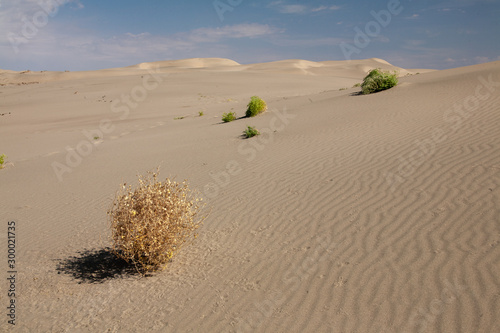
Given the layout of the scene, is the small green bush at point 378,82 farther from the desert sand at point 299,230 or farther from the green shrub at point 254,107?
the green shrub at point 254,107

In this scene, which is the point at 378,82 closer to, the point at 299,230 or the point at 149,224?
the point at 299,230

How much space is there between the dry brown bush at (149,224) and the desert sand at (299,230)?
0.82 feet

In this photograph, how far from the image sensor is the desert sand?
334cm

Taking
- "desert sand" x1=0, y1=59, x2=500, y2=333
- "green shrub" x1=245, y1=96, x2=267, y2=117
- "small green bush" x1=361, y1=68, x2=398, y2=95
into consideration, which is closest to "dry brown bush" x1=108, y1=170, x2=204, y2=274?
"desert sand" x1=0, y1=59, x2=500, y2=333

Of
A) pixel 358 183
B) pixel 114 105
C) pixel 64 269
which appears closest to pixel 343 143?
pixel 358 183

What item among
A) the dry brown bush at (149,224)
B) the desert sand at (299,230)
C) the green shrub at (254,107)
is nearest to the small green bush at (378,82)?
the desert sand at (299,230)

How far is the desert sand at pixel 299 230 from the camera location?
3344 mm

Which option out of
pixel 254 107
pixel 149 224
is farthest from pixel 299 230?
pixel 254 107

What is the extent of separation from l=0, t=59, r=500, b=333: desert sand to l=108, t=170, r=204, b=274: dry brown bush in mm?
251

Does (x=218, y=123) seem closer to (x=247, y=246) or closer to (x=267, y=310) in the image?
(x=247, y=246)

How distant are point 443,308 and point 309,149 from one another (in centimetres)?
561

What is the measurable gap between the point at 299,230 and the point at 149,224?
1993 mm

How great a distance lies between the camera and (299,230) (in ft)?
15.9

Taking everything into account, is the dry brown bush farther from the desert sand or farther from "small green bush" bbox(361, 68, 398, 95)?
"small green bush" bbox(361, 68, 398, 95)
